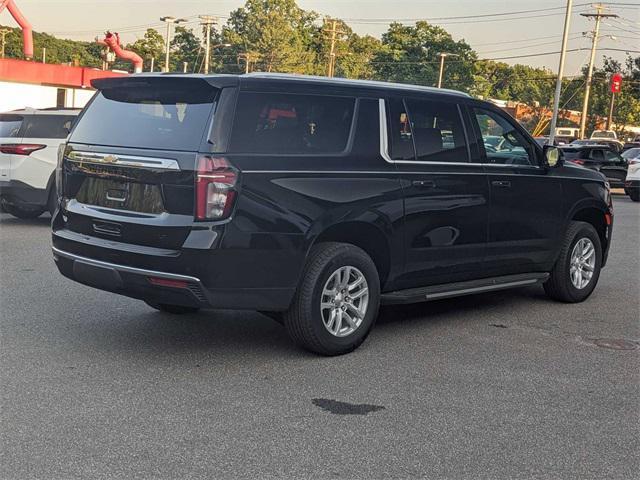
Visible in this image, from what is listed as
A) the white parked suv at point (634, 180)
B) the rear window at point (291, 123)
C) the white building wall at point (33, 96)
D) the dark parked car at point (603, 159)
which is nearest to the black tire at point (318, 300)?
the rear window at point (291, 123)

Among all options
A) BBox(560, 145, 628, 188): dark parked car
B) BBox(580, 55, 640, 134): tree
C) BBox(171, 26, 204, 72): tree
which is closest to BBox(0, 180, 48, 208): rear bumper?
BBox(560, 145, 628, 188): dark parked car

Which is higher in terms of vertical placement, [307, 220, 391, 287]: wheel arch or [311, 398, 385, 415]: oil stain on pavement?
[307, 220, 391, 287]: wheel arch

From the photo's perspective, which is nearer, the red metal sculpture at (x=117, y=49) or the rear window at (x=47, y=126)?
the rear window at (x=47, y=126)

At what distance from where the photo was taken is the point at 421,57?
119m

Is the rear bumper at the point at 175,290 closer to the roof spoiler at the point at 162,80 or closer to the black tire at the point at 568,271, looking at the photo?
the roof spoiler at the point at 162,80

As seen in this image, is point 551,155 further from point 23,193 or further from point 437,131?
point 23,193

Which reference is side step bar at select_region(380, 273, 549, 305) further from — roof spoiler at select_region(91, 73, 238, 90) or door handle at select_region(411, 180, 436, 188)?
roof spoiler at select_region(91, 73, 238, 90)

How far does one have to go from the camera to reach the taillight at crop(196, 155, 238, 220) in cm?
543

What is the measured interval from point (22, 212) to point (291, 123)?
29.1 feet

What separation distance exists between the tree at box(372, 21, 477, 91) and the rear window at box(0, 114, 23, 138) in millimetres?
102974

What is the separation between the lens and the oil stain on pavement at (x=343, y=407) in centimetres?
494

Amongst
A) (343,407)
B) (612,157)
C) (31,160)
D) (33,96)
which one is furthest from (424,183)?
(33,96)

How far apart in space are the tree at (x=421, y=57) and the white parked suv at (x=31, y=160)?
338 ft

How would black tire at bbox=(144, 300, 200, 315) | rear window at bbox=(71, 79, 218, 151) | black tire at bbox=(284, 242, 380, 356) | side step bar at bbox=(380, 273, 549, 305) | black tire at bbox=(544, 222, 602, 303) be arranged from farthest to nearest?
black tire at bbox=(544, 222, 602, 303), black tire at bbox=(144, 300, 200, 315), side step bar at bbox=(380, 273, 549, 305), black tire at bbox=(284, 242, 380, 356), rear window at bbox=(71, 79, 218, 151)
